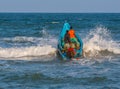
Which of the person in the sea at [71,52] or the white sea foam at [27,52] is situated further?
the white sea foam at [27,52]

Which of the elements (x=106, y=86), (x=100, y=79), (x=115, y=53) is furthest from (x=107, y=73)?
(x=115, y=53)

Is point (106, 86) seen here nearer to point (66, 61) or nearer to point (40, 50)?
point (66, 61)

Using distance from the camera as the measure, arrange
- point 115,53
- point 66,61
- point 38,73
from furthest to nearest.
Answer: point 115,53, point 66,61, point 38,73

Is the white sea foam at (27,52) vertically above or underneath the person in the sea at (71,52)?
underneath

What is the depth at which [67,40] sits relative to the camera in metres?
17.7

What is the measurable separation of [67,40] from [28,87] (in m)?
6.48

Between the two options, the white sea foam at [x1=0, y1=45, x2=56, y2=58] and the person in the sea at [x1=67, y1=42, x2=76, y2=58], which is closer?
the person in the sea at [x1=67, y1=42, x2=76, y2=58]

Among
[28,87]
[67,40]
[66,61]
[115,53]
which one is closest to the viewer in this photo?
[28,87]

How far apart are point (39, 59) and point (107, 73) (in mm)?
4449

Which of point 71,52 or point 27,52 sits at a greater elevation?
point 71,52

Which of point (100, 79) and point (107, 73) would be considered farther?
point (107, 73)

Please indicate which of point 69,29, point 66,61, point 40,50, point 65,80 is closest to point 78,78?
point 65,80

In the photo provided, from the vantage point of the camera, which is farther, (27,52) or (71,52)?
(27,52)

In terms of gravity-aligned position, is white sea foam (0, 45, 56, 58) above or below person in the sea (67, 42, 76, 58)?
below
